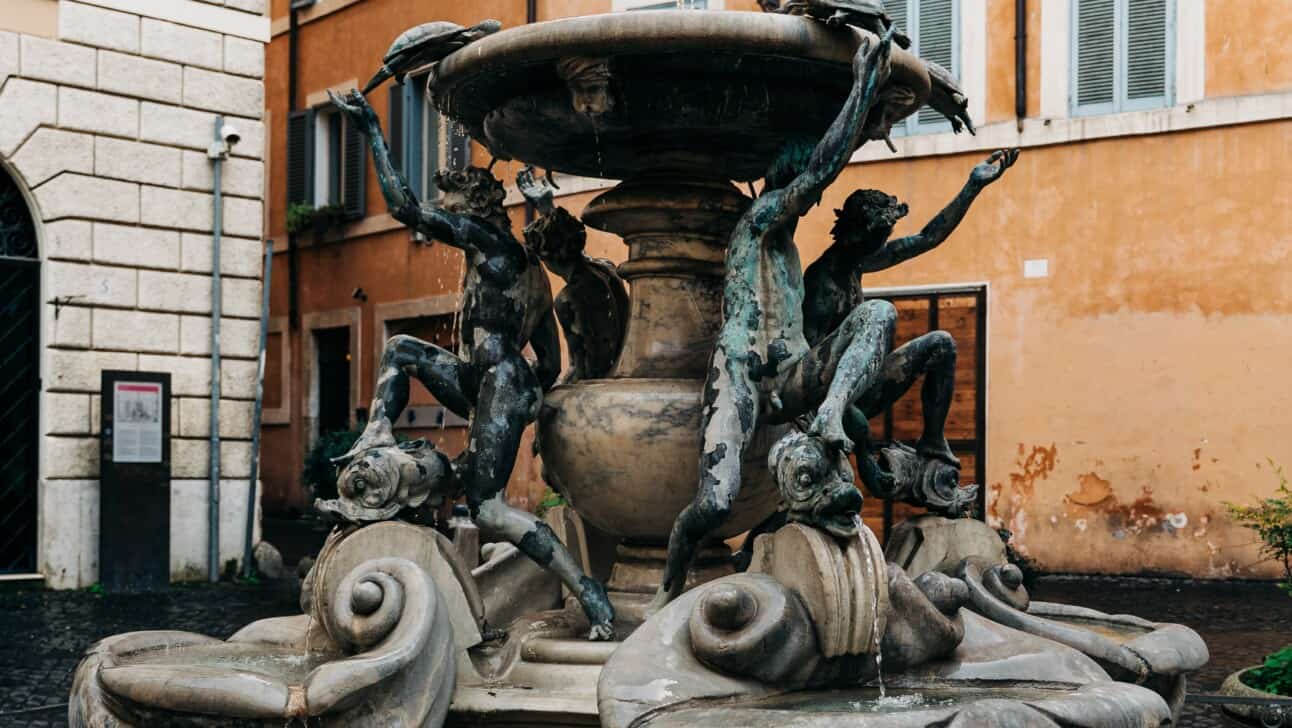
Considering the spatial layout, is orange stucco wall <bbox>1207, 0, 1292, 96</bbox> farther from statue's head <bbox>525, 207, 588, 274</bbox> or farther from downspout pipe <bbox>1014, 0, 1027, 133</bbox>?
statue's head <bbox>525, 207, 588, 274</bbox>

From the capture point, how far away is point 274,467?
2086cm

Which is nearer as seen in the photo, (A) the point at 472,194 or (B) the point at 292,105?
(A) the point at 472,194

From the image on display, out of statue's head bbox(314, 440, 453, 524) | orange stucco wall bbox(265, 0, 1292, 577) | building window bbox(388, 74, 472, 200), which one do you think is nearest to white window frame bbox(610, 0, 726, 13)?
orange stucco wall bbox(265, 0, 1292, 577)

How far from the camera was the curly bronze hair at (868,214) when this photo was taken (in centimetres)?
492

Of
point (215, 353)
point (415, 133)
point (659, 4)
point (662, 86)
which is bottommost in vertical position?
point (215, 353)

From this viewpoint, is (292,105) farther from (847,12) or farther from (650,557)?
(847,12)

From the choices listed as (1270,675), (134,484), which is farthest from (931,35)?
(1270,675)

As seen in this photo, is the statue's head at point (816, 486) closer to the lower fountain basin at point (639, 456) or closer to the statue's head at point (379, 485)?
the lower fountain basin at point (639, 456)

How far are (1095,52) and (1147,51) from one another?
439 millimetres

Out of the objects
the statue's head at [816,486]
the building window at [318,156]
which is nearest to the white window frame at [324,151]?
the building window at [318,156]

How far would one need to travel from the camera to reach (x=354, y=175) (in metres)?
19.7

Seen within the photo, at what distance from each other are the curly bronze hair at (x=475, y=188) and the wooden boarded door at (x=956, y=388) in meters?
9.43

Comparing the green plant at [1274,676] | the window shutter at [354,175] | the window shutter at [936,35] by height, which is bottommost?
the green plant at [1274,676]

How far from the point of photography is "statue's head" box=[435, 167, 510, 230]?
4.82 metres
